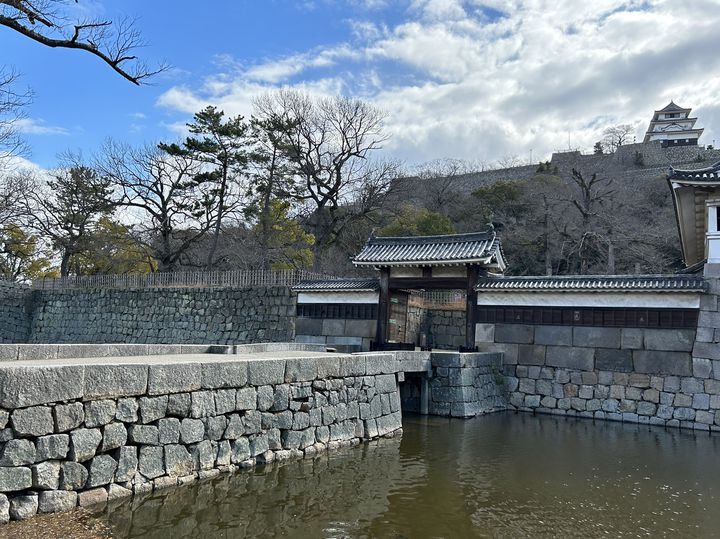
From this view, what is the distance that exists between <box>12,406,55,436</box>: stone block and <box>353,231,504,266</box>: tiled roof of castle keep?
11.9 metres

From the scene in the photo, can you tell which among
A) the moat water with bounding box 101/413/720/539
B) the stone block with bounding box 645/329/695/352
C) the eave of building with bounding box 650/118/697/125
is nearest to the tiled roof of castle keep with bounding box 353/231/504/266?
the stone block with bounding box 645/329/695/352

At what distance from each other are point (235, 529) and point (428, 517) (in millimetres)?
2293

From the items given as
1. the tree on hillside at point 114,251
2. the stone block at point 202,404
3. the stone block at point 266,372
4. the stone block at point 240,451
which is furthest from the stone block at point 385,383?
the tree on hillside at point 114,251

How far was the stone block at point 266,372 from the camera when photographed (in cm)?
789

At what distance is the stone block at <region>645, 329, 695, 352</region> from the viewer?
13453 mm

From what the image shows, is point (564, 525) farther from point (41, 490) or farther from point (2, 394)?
point (2, 394)

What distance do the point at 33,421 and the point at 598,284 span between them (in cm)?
1321

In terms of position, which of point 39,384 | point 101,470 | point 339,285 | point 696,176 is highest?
point 696,176

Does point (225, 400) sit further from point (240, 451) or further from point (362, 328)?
point (362, 328)

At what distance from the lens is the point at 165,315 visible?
24.5 metres

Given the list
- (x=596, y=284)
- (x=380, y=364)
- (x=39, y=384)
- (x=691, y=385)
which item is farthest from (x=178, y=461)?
(x=691, y=385)

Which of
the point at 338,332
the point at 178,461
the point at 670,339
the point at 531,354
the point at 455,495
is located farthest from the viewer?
the point at 338,332

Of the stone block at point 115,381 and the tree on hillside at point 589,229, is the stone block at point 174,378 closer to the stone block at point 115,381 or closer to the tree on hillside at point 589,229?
the stone block at point 115,381

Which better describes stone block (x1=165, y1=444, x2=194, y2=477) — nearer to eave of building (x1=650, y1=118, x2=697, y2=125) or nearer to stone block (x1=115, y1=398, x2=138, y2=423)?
stone block (x1=115, y1=398, x2=138, y2=423)
